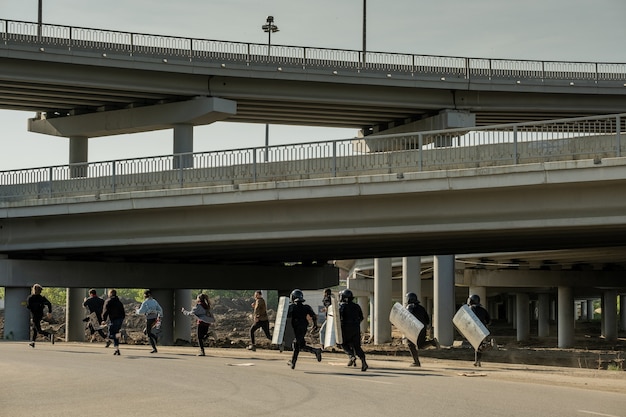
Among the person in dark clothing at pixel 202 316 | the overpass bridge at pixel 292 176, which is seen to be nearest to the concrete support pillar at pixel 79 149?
the overpass bridge at pixel 292 176

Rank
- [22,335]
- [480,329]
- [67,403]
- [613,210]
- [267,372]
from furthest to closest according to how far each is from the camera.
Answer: [22,335] < [613,210] < [480,329] < [267,372] < [67,403]

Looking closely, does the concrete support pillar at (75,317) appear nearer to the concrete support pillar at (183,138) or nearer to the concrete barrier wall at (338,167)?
the concrete support pillar at (183,138)

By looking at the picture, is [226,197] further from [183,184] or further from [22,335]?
[22,335]

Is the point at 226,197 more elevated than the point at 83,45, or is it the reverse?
the point at 83,45

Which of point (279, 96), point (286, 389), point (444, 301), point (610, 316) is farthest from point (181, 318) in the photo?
point (286, 389)

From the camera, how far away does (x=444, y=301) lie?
4750cm

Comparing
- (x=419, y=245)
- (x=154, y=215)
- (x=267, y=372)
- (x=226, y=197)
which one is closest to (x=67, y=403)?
(x=267, y=372)

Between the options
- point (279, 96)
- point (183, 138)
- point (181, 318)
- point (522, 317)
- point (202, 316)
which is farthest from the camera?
point (522, 317)

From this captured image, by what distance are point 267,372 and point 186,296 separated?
101ft

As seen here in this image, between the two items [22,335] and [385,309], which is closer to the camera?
[22,335]

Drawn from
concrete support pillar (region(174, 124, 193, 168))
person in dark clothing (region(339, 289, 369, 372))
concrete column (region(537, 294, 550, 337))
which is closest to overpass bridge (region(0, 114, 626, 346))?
concrete support pillar (region(174, 124, 193, 168))

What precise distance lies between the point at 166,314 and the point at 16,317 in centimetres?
862

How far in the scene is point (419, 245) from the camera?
130 ft

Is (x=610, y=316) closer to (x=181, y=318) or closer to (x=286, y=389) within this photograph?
(x=181, y=318)
